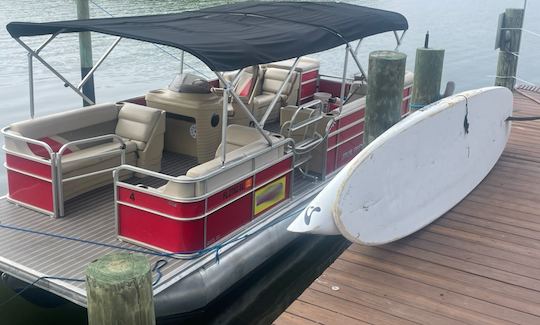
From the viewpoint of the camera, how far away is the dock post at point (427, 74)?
7.27 meters

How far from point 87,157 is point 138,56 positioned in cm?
1217

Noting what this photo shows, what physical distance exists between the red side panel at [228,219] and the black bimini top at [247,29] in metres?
1.27

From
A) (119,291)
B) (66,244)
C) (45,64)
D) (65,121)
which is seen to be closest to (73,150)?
(65,121)

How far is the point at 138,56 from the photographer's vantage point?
17422 mm

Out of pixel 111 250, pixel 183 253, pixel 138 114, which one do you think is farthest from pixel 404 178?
pixel 138 114

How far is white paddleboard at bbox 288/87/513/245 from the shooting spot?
4551 mm

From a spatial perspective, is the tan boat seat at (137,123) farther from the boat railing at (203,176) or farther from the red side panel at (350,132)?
the red side panel at (350,132)

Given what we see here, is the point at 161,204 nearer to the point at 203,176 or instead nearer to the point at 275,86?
the point at 203,176

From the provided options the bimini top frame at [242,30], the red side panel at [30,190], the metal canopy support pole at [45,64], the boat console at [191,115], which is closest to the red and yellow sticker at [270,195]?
the bimini top frame at [242,30]

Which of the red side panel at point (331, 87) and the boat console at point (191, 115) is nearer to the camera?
the boat console at point (191, 115)

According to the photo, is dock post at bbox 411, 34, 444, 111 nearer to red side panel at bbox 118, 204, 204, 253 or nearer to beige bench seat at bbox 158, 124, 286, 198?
beige bench seat at bbox 158, 124, 286, 198

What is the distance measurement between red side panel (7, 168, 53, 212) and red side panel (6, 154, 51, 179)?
0.22 feet

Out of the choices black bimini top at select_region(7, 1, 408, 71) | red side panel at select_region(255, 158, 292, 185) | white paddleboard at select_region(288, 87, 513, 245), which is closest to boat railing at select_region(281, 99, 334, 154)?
red side panel at select_region(255, 158, 292, 185)

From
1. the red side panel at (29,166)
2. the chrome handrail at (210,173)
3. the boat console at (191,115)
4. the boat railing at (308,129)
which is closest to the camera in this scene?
the chrome handrail at (210,173)
